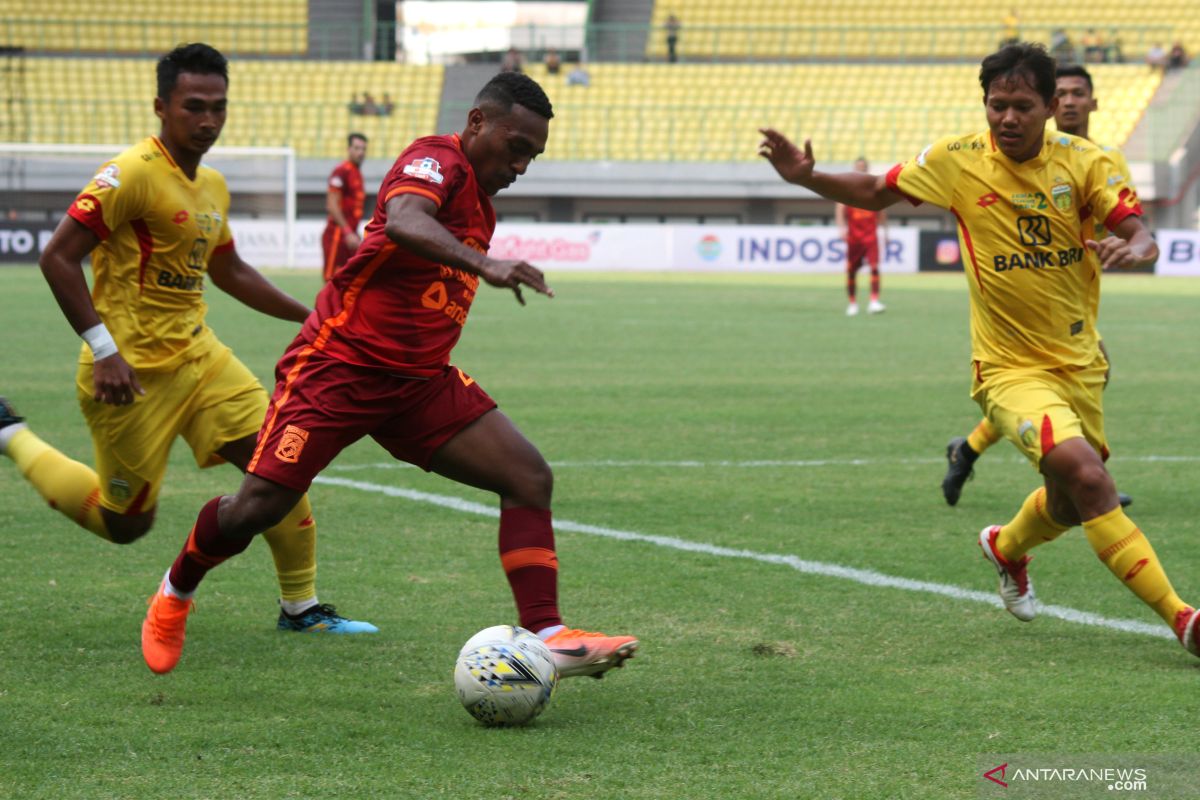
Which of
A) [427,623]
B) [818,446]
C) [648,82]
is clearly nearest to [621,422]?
[818,446]

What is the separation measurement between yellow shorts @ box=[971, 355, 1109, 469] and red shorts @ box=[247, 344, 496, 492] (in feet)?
5.94

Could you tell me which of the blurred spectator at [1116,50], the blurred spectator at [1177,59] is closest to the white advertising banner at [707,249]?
the blurred spectator at [1116,50]

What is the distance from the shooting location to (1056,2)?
46188 millimetres

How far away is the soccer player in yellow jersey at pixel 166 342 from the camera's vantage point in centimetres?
544

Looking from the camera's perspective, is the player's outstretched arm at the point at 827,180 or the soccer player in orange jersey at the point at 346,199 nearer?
the player's outstretched arm at the point at 827,180

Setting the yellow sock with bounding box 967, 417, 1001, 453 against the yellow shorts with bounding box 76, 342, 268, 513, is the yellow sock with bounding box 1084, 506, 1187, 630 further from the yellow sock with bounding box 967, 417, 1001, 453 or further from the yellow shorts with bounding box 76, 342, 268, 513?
the yellow shorts with bounding box 76, 342, 268, 513

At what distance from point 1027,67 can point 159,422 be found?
129 inches

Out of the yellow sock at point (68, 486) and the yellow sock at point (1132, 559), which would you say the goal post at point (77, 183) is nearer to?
the yellow sock at point (68, 486)

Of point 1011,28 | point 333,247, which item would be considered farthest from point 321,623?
point 1011,28

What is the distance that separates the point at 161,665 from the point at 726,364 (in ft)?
35.3

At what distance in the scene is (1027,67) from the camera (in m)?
5.29

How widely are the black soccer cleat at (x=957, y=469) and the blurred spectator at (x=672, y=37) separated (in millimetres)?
39506

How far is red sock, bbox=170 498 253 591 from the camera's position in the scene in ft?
15.9

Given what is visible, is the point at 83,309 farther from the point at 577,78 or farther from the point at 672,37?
the point at 672,37
